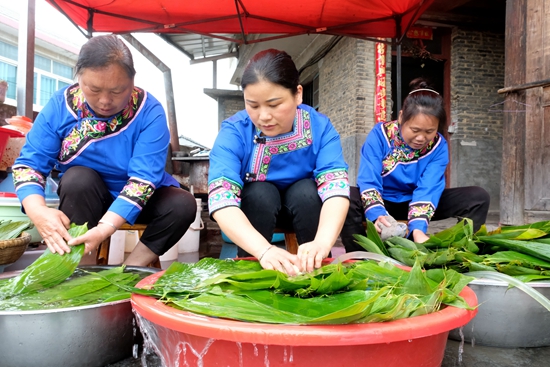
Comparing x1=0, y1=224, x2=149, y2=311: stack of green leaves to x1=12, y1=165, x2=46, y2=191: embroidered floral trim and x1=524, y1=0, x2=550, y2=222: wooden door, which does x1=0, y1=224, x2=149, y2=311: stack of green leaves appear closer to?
x1=12, y1=165, x2=46, y2=191: embroidered floral trim

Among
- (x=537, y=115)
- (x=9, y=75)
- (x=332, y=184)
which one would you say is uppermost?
(x=9, y=75)

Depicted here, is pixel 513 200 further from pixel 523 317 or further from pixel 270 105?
pixel 270 105

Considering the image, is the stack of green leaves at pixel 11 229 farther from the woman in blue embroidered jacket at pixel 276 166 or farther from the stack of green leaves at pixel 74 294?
the woman in blue embroidered jacket at pixel 276 166

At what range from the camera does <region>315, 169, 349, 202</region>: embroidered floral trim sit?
58.2 inches

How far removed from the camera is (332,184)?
1.52 metres

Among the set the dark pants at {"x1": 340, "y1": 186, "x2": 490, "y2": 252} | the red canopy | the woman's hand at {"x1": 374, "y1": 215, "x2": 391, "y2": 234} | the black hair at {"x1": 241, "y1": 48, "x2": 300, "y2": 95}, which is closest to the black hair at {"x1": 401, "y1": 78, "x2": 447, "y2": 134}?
the dark pants at {"x1": 340, "y1": 186, "x2": 490, "y2": 252}

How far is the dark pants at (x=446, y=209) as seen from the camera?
2021mm

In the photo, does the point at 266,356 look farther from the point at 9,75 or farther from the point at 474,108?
the point at 9,75

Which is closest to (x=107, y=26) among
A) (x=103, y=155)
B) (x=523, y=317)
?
(x=103, y=155)

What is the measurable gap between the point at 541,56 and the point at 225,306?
3.43m

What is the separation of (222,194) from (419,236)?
1024mm

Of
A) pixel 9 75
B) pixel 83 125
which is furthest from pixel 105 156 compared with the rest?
pixel 9 75

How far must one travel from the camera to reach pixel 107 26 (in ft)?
12.3

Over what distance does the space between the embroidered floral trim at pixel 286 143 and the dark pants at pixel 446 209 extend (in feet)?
1.90
